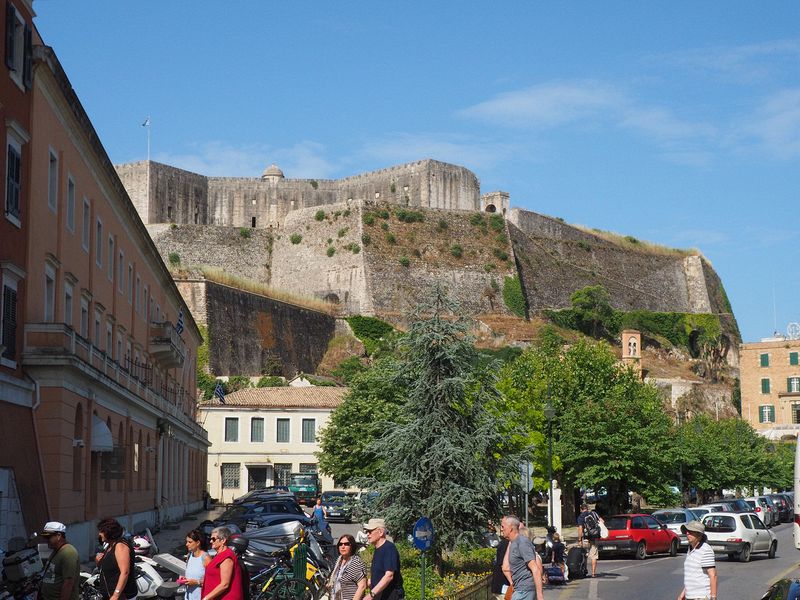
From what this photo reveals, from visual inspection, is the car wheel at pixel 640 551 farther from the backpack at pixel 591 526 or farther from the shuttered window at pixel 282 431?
the shuttered window at pixel 282 431

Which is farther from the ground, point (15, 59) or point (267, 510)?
point (15, 59)

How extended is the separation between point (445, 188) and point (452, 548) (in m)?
83.8

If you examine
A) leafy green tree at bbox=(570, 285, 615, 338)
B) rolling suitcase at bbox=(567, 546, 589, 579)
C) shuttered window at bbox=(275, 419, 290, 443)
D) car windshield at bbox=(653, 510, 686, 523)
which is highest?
leafy green tree at bbox=(570, 285, 615, 338)

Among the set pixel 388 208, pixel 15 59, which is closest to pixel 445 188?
pixel 388 208

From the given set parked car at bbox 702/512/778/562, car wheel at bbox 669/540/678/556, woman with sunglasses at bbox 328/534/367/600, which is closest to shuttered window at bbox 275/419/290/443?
car wheel at bbox 669/540/678/556

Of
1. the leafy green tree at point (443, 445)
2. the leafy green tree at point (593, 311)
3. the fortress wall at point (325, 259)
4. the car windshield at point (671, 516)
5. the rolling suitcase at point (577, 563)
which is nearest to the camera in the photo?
the leafy green tree at point (443, 445)

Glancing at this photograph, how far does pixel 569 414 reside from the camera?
4497 centimetres

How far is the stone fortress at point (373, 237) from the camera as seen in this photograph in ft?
314

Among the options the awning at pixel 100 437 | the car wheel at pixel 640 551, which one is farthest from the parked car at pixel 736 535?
the awning at pixel 100 437

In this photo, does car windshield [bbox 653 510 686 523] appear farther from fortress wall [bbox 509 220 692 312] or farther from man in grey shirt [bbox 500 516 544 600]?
fortress wall [bbox 509 220 692 312]

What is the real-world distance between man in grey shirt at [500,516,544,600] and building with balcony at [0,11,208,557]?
10441 mm

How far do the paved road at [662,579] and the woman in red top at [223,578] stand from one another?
425 inches

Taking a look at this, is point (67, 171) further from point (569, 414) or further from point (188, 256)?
point (188, 256)

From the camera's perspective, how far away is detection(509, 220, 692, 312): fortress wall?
10381 centimetres
